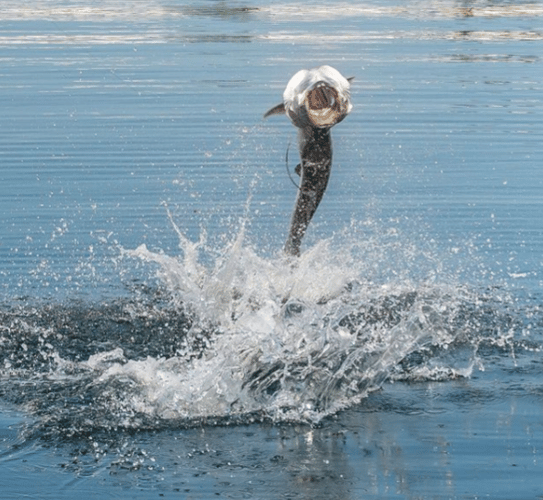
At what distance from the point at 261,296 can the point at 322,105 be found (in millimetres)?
2785

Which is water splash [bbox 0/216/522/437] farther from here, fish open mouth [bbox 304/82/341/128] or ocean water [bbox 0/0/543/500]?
fish open mouth [bbox 304/82/341/128]

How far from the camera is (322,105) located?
8734 mm

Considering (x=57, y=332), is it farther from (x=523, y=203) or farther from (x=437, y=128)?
(x=437, y=128)

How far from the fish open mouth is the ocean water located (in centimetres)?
158

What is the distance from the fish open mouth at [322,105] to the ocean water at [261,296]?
1580 millimetres

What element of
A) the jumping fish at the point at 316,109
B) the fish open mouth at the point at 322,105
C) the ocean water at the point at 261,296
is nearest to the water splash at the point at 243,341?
the ocean water at the point at 261,296

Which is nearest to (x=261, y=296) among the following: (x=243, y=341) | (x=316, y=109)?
(x=243, y=341)

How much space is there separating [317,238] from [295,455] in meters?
5.77

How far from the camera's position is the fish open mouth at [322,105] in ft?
28.2

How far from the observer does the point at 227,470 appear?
7914mm

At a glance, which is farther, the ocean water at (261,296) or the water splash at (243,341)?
the water splash at (243,341)

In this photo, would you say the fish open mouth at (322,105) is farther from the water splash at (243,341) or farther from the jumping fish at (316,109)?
the water splash at (243,341)

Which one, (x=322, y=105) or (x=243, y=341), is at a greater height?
(x=322, y=105)

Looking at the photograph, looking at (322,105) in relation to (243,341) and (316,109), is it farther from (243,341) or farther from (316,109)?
(243,341)
